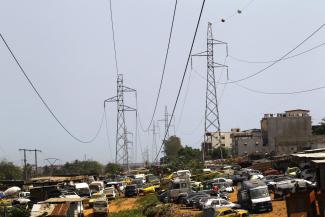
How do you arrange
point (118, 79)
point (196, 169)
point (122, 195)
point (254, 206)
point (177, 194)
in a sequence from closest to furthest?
point (254, 206)
point (177, 194)
point (122, 195)
point (196, 169)
point (118, 79)

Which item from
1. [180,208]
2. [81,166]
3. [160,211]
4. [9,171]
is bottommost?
[180,208]

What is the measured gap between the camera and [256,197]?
34969 millimetres

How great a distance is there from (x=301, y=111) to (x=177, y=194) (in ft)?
291

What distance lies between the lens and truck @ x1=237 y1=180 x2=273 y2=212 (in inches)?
1353

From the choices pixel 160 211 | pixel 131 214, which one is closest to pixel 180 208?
pixel 160 211

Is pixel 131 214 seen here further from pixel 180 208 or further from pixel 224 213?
pixel 224 213

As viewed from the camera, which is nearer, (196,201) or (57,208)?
(57,208)

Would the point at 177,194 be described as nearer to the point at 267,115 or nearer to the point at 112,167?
the point at 267,115

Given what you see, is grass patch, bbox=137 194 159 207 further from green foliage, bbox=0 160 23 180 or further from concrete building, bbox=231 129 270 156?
green foliage, bbox=0 160 23 180

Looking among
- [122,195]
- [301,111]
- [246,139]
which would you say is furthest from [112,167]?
[122,195]

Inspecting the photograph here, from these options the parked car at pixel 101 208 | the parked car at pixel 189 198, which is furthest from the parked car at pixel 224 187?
the parked car at pixel 101 208

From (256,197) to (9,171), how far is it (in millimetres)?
113719

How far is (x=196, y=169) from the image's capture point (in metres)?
76.9

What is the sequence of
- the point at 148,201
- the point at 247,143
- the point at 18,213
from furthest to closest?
the point at 247,143 < the point at 148,201 < the point at 18,213
